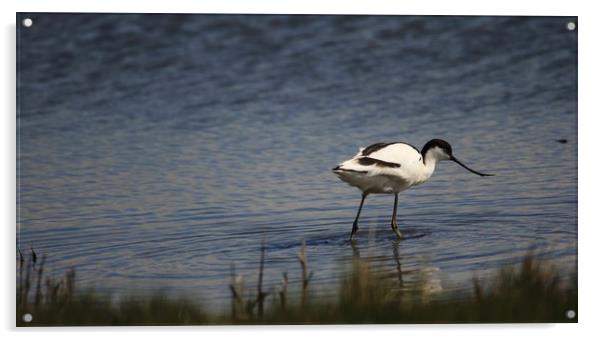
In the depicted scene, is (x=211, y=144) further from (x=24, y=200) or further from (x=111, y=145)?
(x=24, y=200)

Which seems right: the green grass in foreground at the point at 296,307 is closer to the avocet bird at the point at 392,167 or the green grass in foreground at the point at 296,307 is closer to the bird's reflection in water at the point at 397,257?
the bird's reflection in water at the point at 397,257

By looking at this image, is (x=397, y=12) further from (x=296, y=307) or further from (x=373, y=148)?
(x=296, y=307)

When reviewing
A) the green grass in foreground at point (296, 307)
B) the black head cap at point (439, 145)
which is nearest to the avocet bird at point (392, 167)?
the black head cap at point (439, 145)

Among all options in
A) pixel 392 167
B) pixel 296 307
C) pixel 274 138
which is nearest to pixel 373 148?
pixel 392 167

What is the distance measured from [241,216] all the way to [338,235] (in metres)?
0.44

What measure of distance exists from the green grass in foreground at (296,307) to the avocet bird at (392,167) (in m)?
0.46

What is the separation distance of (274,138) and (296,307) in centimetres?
81

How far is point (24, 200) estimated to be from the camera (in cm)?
657

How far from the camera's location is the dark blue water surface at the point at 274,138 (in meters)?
6.66

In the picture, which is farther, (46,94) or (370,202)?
(370,202)

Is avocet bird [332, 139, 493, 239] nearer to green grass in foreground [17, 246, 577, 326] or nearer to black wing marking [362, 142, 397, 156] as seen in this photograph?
black wing marking [362, 142, 397, 156]

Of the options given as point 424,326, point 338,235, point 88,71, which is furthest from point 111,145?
point 424,326

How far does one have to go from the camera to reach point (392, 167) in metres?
7.12

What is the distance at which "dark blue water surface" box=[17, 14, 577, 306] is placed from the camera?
6.66 metres
